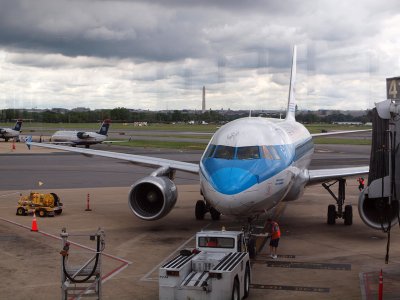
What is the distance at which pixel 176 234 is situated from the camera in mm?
21734

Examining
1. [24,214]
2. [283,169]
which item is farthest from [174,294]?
[24,214]

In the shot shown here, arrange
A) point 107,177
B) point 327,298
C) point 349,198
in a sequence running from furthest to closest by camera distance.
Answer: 1. point 107,177
2. point 349,198
3. point 327,298

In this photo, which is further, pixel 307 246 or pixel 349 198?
pixel 349 198

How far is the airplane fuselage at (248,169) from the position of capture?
16.4 m

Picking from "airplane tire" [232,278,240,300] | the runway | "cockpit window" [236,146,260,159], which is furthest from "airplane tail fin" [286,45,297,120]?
"airplane tire" [232,278,240,300]

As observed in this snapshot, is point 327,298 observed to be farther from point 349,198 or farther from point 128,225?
point 349,198

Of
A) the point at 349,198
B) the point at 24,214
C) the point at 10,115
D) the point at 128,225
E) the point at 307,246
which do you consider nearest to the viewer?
the point at 307,246

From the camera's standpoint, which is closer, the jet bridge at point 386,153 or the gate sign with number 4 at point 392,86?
the gate sign with number 4 at point 392,86

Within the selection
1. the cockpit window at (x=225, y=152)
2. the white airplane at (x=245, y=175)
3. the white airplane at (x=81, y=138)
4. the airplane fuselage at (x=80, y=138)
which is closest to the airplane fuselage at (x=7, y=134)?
the white airplane at (x=81, y=138)

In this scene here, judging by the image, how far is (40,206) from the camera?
25.4 m

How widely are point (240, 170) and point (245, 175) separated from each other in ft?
0.91

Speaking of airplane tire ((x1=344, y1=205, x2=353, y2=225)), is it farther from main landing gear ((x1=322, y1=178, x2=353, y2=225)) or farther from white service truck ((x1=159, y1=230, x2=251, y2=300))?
white service truck ((x1=159, y1=230, x2=251, y2=300))

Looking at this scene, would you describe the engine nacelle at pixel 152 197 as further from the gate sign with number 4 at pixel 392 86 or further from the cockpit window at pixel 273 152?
the gate sign with number 4 at pixel 392 86

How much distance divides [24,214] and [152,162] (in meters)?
6.64
